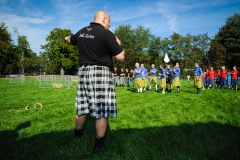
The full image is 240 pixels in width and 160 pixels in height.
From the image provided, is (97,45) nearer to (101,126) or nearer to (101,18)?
(101,18)

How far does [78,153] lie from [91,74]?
4.22 feet

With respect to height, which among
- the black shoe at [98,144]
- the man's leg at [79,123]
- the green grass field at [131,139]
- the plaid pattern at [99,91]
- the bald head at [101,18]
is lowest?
the green grass field at [131,139]

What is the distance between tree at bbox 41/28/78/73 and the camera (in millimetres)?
49553

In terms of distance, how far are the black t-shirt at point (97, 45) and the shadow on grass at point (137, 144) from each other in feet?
4.76

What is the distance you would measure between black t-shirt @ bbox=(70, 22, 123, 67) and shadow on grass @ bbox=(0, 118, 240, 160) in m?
1.45

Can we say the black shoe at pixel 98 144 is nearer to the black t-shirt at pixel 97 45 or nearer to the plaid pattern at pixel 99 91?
the plaid pattern at pixel 99 91

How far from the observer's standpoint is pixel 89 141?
3.13 m

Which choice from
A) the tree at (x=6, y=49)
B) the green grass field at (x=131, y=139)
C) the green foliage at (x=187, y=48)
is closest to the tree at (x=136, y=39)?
the green foliage at (x=187, y=48)

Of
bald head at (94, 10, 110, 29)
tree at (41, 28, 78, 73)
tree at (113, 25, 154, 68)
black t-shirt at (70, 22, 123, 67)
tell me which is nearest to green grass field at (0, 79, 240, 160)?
black t-shirt at (70, 22, 123, 67)

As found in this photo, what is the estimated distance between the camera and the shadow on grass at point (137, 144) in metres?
2.63

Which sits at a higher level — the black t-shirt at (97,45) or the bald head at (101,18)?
the bald head at (101,18)

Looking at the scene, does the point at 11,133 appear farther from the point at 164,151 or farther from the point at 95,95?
the point at 164,151

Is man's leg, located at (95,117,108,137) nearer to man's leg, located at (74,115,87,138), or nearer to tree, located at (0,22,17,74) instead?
man's leg, located at (74,115,87,138)

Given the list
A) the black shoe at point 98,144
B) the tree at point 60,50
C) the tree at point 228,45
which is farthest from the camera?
the tree at point 60,50
